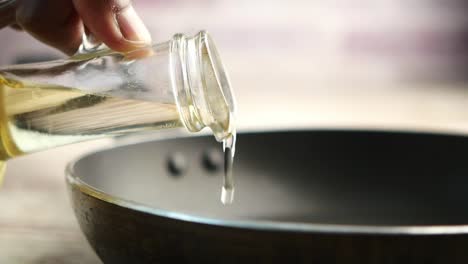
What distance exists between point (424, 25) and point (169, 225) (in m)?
1.43

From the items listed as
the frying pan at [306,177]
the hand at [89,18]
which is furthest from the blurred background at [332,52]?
the hand at [89,18]

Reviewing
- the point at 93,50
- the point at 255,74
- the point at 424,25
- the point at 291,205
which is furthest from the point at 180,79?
the point at 424,25

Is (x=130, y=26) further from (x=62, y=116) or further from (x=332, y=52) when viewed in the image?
(x=332, y=52)

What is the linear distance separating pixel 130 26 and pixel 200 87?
0.35ft

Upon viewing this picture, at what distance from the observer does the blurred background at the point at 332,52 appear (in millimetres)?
1241

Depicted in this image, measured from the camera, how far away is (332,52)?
1.58m

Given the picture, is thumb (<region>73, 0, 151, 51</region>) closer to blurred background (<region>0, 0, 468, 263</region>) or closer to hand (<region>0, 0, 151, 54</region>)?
hand (<region>0, 0, 151, 54</region>)

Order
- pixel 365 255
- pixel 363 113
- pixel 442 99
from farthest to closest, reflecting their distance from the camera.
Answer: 1. pixel 442 99
2. pixel 363 113
3. pixel 365 255

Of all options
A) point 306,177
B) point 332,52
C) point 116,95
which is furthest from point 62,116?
point 332,52

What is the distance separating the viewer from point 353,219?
610mm

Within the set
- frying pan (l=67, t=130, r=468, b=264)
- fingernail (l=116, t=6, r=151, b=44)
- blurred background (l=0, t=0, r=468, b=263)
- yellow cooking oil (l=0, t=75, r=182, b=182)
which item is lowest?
blurred background (l=0, t=0, r=468, b=263)

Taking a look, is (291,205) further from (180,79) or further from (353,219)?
(180,79)

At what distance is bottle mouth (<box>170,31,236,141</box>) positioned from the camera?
411mm

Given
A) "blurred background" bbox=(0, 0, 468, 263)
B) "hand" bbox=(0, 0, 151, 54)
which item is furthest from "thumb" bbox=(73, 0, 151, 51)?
"blurred background" bbox=(0, 0, 468, 263)
